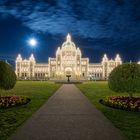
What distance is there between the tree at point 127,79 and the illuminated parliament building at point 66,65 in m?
118

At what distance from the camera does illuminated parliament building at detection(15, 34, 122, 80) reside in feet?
475

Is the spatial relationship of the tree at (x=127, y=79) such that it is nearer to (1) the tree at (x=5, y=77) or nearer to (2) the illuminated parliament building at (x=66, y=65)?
(1) the tree at (x=5, y=77)

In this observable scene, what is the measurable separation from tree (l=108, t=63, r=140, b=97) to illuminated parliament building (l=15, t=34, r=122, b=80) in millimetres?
118025

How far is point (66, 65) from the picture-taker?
144 meters

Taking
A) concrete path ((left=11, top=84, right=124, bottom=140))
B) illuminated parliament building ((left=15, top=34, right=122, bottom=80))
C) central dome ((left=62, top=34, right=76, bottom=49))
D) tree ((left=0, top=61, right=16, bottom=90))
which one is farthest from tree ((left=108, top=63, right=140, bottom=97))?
central dome ((left=62, top=34, right=76, bottom=49))

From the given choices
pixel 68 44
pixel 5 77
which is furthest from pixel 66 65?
pixel 5 77

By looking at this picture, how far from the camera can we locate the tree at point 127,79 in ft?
67.1

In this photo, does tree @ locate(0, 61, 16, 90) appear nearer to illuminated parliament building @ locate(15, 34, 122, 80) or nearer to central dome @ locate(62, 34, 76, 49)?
illuminated parliament building @ locate(15, 34, 122, 80)

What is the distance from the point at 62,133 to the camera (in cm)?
1005

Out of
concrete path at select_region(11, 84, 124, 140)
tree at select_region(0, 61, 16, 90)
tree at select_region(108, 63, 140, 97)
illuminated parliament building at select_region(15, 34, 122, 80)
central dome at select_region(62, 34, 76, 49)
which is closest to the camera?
concrete path at select_region(11, 84, 124, 140)

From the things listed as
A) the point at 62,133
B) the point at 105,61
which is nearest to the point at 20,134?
the point at 62,133

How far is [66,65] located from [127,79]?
123848 millimetres

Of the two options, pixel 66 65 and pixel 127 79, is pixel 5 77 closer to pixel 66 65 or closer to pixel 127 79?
pixel 127 79

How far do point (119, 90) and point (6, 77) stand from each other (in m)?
8.71
